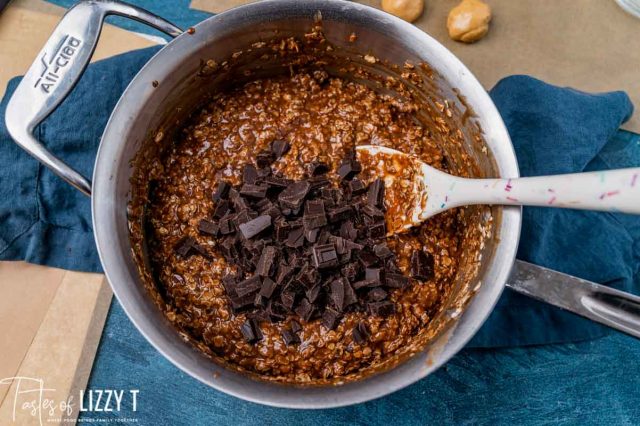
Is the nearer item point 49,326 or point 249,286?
point 249,286

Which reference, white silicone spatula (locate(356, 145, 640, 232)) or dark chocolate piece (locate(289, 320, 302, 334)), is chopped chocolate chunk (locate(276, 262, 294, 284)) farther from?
white silicone spatula (locate(356, 145, 640, 232))

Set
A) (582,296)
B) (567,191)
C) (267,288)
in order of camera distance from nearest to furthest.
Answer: (567,191), (582,296), (267,288)

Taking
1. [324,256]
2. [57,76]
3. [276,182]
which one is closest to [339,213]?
[324,256]

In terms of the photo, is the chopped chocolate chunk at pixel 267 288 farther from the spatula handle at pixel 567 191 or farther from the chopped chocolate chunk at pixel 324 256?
the spatula handle at pixel 567 191

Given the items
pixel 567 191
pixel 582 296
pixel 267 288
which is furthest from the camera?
pixel 267 288

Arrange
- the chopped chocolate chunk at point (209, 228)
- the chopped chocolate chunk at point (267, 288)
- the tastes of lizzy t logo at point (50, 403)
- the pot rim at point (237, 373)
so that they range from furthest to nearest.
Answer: the tastes of lizzy t logo at point (50, 403) < the chopped chocolate chunk at point (209, 228) < the chopped chocolate chunk at point (267, 288) < the pot rim at point (237, 373)

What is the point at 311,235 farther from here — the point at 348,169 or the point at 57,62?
the point at 57,62

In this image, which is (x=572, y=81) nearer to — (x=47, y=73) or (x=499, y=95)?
(x=499, y=95)

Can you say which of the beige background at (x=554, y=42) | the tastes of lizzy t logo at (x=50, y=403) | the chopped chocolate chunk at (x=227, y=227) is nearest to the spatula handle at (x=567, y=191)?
the chopped chocolate chunk at (x=227, y=227)
